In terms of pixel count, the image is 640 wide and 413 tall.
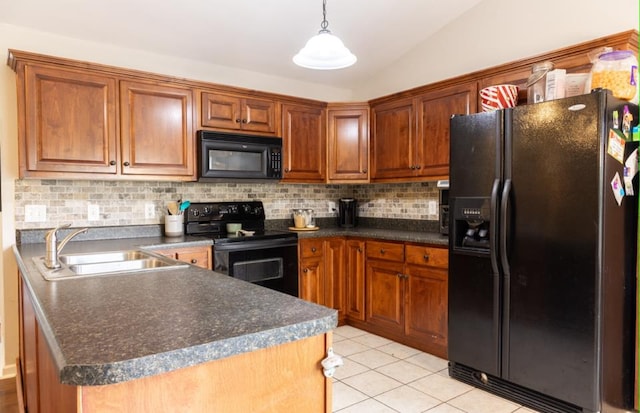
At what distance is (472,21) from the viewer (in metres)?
3.34

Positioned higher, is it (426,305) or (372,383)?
(426,305)

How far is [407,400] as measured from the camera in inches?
96.3

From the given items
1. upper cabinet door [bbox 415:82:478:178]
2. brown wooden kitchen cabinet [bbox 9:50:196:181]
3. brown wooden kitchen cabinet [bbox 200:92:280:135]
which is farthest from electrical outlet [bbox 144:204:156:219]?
upper cabinet door [bbox 415:82:478:178]

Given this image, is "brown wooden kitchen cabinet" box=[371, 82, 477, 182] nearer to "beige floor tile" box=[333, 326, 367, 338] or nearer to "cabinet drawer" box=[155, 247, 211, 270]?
"beige floor tile" box=[333, 326, 367, 338]

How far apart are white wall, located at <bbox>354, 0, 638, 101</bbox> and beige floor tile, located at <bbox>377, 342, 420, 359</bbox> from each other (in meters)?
2.28

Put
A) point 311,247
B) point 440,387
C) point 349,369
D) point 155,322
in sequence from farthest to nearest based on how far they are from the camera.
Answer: point 311,247
point 349,369
point 440,387
point 155,322

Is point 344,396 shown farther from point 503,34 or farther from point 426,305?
point 503,34

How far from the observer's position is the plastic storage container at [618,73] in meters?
2.10

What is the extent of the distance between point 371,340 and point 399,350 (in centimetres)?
30

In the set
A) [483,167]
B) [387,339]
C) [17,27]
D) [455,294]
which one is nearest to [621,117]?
[483,167]

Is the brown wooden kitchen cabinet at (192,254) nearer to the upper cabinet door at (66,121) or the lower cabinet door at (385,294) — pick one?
the upper cabinet door at (66,121)

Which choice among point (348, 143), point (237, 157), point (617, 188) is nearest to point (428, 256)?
point (617, 188)

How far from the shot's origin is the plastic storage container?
2.10 m

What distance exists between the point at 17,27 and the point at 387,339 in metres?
3.52
